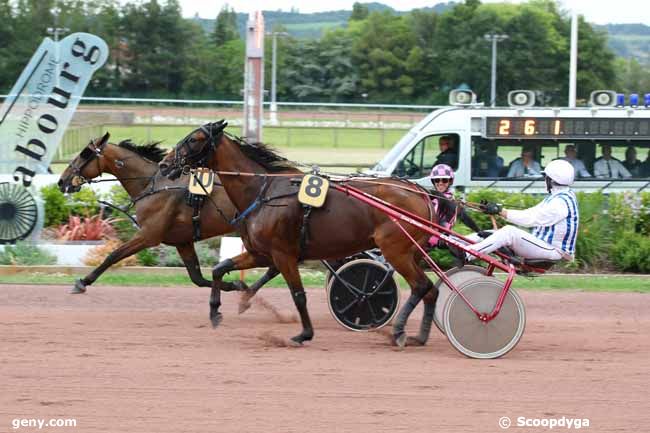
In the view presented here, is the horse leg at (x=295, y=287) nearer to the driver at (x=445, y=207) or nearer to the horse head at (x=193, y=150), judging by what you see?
the horse head at (x=193, y=150)

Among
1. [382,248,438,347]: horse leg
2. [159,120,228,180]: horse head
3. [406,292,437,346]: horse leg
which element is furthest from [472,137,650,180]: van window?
[159,120,228,180]: horse head

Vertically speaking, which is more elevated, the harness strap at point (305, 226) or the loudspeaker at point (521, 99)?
the loudspeaker at point (521, 99)

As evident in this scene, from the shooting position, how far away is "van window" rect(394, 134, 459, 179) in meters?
15.0

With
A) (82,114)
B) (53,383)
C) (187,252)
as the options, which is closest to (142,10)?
(82,114)

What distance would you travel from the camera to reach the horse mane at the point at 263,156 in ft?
28.1

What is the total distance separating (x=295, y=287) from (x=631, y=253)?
6310mm

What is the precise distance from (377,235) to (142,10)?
140 feet

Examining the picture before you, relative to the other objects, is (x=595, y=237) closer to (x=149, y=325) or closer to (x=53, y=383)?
(x=149, y=325)

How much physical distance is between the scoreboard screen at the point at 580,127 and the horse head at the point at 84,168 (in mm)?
7151

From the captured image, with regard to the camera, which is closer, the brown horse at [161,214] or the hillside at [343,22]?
the brown horse at [161,214]

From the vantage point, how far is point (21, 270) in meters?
12.4

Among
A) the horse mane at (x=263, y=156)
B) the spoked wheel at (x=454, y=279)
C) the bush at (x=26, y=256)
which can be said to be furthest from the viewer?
the bush at (x=26, y=256)

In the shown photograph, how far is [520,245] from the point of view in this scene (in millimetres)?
7773

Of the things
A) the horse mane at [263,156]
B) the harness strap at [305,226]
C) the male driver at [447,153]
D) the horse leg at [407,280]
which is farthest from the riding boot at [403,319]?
the male driver at [447,153]
